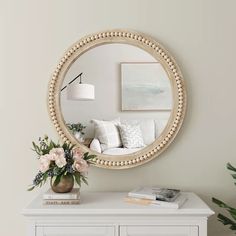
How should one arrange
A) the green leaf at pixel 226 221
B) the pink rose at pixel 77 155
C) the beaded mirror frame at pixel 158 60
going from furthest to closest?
the beaded mirror frame at pixel 158 60 → the green leaf at pixel 226 221 → the pink rose at pixel 77 155

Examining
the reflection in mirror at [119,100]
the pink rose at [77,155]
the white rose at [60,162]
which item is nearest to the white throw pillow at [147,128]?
the reflection in mirror at [119,100]

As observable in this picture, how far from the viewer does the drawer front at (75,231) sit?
1.92 meters

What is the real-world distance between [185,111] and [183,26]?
529 mm

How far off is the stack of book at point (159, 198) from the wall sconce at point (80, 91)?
660 mm

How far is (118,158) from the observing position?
2.30 metres

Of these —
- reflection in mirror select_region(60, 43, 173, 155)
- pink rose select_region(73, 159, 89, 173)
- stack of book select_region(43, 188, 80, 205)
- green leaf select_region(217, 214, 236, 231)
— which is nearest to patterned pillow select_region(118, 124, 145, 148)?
reflection in mirror select_region(60, 43, 173, 155)

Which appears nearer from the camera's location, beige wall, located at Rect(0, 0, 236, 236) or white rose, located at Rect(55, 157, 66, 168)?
white rose, located at Rect(55, 157, 66, 168)

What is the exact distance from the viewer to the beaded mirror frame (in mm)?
2285

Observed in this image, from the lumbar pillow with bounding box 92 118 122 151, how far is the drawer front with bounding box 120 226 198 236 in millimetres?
553

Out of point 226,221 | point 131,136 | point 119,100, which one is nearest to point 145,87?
point 119,100

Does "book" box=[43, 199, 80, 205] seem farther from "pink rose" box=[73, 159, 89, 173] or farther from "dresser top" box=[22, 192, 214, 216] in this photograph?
"pink rose" box=[73, 159, 89, 173]

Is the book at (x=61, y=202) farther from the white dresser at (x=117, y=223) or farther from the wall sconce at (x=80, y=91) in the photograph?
the wall sconce at (x=80, y=91)

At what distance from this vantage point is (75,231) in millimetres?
1919

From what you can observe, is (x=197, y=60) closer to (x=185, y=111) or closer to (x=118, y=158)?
(x=185, y=111)
